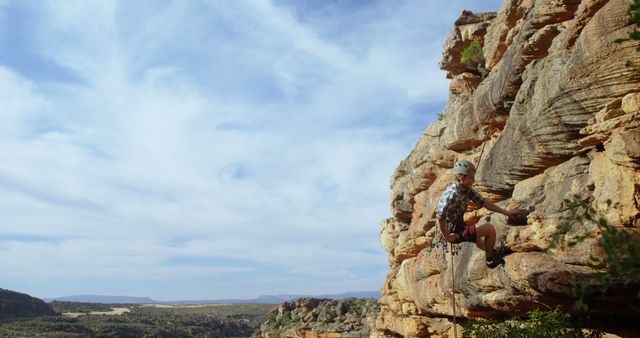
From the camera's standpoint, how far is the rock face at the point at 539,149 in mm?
10211

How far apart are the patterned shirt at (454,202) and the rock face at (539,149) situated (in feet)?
5.08

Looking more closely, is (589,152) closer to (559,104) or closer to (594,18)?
(559,104)

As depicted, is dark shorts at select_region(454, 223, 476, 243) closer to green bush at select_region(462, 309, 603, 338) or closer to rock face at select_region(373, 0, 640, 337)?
rock face at select_region(373, 0, 640, 337)

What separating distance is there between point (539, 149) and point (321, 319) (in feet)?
142

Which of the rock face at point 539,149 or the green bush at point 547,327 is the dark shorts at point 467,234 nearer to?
the rock face at point 539,149

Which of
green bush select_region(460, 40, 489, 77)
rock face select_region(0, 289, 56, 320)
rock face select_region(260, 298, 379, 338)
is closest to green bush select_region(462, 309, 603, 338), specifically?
green bush select_region(460, 40, 489, 77)

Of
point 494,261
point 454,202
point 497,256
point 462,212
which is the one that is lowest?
point 494,261

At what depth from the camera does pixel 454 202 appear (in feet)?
40.8

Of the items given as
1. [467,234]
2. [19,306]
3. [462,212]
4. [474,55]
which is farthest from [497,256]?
[19,306]

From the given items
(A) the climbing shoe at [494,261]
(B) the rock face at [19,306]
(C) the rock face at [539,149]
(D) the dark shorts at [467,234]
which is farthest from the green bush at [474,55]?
(B) the rock face at [19,306]

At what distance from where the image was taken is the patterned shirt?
40.6 ft

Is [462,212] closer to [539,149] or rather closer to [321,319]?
[539,149]

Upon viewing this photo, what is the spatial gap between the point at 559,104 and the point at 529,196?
259 cm

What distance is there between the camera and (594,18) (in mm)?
10984
